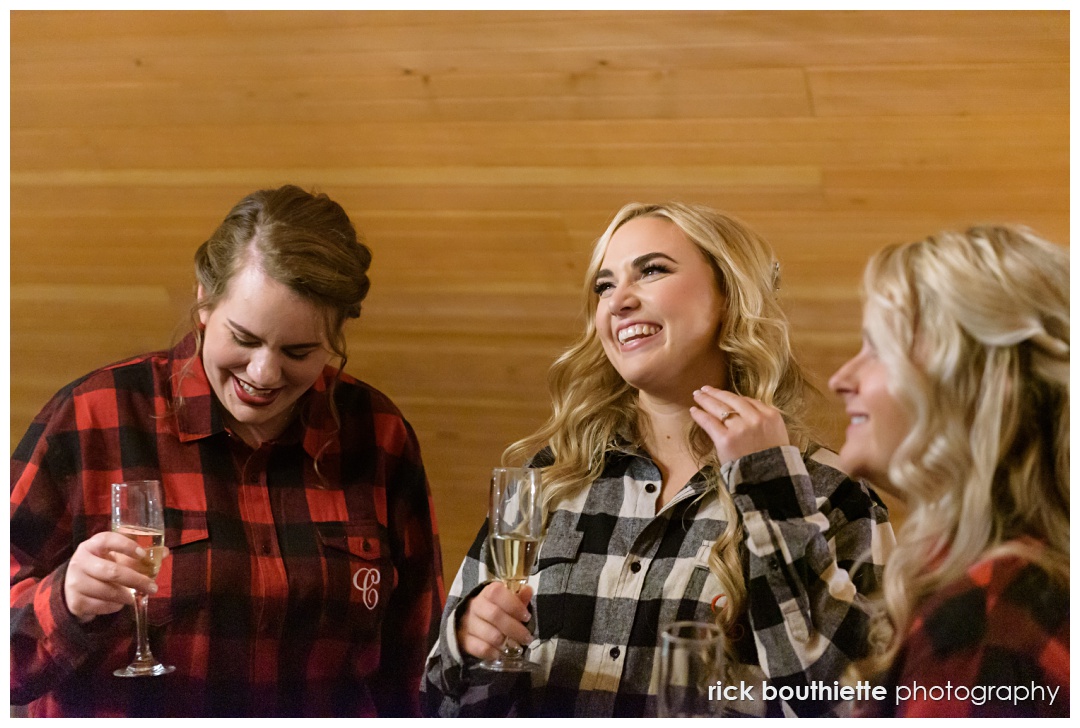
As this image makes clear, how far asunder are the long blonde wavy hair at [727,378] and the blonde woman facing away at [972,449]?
0.21 m

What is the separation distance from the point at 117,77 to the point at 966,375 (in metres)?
1.75

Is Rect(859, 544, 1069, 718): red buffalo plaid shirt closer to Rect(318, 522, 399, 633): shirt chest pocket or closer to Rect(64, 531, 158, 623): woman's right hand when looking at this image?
Rect(318, 522, 399, 633): shirt chest pocket

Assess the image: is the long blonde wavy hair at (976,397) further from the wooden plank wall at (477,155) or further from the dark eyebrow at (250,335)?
the dark eyebrow at (250,335)

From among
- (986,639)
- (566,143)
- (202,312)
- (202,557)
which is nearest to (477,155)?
(566,143)

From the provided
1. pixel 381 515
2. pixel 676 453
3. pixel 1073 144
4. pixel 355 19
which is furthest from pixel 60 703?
pixel 1073 144

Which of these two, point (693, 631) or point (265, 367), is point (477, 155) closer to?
point (265, 367)

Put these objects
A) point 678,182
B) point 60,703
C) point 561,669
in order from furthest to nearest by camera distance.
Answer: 1. point 678,182
2. point 60,703
3. point 561,669

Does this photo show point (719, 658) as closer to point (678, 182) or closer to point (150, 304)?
point (678, 182)

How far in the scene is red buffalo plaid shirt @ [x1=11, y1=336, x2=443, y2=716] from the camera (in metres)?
2.10

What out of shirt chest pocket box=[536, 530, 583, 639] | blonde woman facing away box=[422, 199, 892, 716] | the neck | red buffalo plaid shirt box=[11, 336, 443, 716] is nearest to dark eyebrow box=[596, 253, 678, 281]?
blonde woman facing away box=[422, 199, 892, 716]

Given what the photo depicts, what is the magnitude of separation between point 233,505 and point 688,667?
3.17 ft

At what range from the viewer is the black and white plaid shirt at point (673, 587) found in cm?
181

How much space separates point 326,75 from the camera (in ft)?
7.75

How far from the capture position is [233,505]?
2.14m
